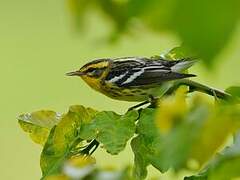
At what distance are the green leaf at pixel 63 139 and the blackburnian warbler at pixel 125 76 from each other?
1.23 metres

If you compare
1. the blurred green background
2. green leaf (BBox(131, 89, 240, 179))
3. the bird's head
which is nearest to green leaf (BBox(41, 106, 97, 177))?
green leaf (BBox(131, 89, 240, 179))

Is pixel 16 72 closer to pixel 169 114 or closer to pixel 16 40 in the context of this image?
pixel 16 40

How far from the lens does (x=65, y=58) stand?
8016mm

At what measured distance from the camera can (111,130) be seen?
2.92ft

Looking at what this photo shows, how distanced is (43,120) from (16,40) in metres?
8.00

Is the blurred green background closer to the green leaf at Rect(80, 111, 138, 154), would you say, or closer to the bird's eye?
the bird's eye

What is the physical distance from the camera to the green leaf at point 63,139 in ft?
3.08

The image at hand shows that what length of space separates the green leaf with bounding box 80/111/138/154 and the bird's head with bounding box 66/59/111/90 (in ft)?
4.91

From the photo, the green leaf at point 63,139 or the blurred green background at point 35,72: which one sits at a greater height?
the green leaf at point 63,139

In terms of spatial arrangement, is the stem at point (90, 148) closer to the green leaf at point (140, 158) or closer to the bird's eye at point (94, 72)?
the green leaf at point (140, 158)

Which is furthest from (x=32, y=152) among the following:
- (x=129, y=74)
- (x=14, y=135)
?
(x=129, y=74)

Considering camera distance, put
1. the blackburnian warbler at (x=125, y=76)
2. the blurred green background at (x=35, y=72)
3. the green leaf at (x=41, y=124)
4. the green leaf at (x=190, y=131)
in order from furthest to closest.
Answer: the blurred green background at (x=35, y=72)
the blackburnian warbler at (x=125, y=76)
the green leaf at (x=41, y=124)
the green leaf at (x=190, y=131)

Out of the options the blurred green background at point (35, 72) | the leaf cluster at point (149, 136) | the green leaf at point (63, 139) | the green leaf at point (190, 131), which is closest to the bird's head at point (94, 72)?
the leaf cluster at point (149, 136)

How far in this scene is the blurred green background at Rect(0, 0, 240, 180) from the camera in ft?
19.9
